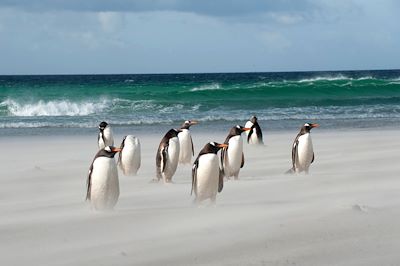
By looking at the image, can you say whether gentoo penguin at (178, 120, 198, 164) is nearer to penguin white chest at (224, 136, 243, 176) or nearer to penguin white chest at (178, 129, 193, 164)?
penguin white chest at (178, 129, 193, 164)

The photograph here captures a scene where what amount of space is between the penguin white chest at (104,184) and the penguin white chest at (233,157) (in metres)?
2.27

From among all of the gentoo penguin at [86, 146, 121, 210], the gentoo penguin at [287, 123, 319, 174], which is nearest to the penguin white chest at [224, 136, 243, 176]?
the gentoo penguin at [287, 123, 319, 174]

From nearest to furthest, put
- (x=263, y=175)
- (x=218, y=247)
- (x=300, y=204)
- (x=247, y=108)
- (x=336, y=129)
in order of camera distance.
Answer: (x=218, y=247)
(x=300, y=204)
(x=263, y=175)
(x=336, y=129)
(x=247, y=108)

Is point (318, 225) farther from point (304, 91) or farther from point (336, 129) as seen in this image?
point (304, 91)

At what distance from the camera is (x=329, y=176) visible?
27.6 ft

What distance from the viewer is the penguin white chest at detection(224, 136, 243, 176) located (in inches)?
340

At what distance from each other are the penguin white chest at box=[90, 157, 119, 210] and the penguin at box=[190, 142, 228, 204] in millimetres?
762

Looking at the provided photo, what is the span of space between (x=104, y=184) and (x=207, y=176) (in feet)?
3.10

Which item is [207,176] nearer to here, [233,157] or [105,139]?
[233,157]

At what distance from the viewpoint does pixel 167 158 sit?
863 cm

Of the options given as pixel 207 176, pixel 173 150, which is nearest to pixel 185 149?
pixel 173 150

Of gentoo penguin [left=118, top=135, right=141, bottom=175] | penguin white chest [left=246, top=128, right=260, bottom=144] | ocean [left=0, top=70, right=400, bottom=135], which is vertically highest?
gentoo penguin [left=118, top=135, right=141, bottom=175]

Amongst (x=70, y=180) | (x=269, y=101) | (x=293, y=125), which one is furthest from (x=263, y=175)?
(x=269, y=101)

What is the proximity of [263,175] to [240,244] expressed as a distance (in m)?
3.91
